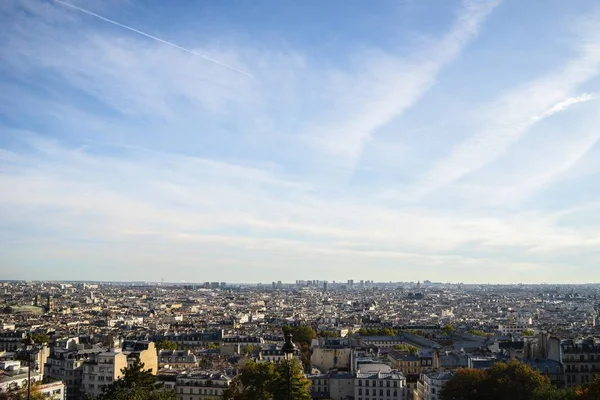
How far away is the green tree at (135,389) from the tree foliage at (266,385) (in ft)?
17.2

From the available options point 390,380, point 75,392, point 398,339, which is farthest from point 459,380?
point 398,339

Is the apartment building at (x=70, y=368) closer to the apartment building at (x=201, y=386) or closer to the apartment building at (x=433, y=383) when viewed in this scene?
the apartment building at (x=201, y=386)

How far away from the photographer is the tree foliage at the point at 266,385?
5128 cm

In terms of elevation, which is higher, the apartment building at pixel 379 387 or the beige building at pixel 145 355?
the beige building at pixel 145 355

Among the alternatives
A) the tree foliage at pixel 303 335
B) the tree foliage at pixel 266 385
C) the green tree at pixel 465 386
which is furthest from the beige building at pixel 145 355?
the tree foliage at pixel 303 335

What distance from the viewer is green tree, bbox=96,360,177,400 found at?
45.8 metres

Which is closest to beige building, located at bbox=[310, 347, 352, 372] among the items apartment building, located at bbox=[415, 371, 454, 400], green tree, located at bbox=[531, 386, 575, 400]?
apartment building, located at bbox=[415, 371, 454, 400]

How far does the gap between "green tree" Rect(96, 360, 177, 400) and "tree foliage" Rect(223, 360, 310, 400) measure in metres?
5.24

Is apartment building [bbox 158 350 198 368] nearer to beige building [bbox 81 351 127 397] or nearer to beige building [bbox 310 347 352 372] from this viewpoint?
beige building [bbox 81 351 127 397]

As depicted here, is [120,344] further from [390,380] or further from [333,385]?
[390,380]

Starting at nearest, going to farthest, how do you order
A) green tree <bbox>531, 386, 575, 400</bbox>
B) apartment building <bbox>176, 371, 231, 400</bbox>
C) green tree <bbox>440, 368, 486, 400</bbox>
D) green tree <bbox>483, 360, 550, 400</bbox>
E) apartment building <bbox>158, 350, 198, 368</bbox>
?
green tree <bbox>531, 386, 575, 400</bbox>, green tree <bbox>483, 360, 550, 400</bbox>, green tree <bbox>440, 368, 486, 400</bbox>, apartment building <bbox>176, 371, 231, 400</bbox>, apartment building <bbox>158, 350, 198, 368</bbox>

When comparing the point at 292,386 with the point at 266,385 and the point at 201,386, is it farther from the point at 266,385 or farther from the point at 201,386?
the point at 201,386

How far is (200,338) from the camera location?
111m

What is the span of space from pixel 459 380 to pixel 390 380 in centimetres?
1037
